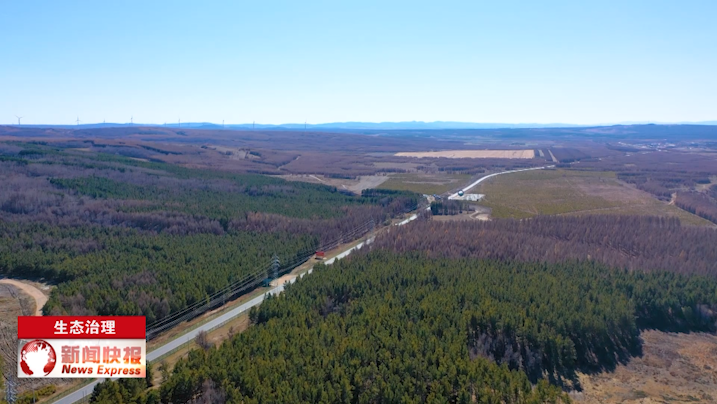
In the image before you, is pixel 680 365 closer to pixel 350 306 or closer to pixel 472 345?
pixel 472 345

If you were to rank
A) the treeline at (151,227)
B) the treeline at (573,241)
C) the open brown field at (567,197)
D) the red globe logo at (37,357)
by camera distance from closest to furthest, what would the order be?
the red globe logo at (37,357) → the treeline at (151,227) → the treeline at (573,241) → the open brown field at (567,197)

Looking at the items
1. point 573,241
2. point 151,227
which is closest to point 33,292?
point 151,227

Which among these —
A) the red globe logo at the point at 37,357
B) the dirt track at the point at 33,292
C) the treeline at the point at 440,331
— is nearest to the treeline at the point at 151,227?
the dirt track at the point at 33,292

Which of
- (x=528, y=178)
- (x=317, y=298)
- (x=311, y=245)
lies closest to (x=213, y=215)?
(x=311, y=245)

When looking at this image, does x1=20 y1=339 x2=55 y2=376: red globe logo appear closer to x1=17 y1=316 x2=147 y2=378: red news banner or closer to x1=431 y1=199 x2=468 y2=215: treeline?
x1=17 y1=316 x2=147 y2=378: red news banner

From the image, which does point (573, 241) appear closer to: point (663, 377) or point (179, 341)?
point (663, 377)

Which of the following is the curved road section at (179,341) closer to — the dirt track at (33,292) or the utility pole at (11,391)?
the utility pole at (11,391)
